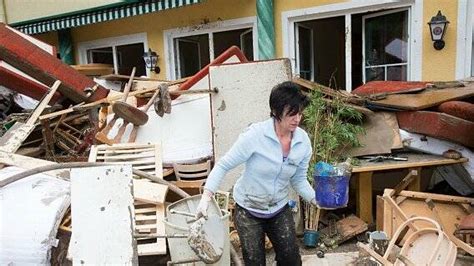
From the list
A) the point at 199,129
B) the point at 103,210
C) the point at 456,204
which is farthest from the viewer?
the point at 199,129

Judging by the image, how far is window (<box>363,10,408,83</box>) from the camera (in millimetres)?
5855

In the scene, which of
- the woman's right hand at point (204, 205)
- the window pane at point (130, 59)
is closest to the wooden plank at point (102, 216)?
the woman's right hand at point (204, 205)

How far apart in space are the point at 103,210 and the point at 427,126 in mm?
3533

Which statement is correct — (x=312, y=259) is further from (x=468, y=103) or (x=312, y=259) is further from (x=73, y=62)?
(x=73, y=62)

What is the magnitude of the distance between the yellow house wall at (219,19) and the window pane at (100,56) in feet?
1.12

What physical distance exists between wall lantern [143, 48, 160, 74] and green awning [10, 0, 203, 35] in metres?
0.83

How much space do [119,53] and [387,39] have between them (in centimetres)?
616

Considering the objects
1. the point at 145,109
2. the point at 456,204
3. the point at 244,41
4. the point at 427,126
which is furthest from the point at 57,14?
the point at 456,204

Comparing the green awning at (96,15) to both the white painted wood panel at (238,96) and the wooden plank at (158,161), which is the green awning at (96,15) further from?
the wooden plank at (158,161)

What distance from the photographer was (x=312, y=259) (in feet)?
11.8

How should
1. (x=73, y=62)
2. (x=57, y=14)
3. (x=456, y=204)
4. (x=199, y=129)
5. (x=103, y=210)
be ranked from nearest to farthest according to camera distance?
(x=103, y=210) < (x=456, y=204) < (x=199, y=129) < (x=57, y=14) < (x=73, y=62)

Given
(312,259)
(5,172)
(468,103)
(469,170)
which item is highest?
(468,103)

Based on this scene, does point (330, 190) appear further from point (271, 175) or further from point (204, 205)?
point (204, 205)

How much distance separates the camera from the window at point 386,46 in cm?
586
